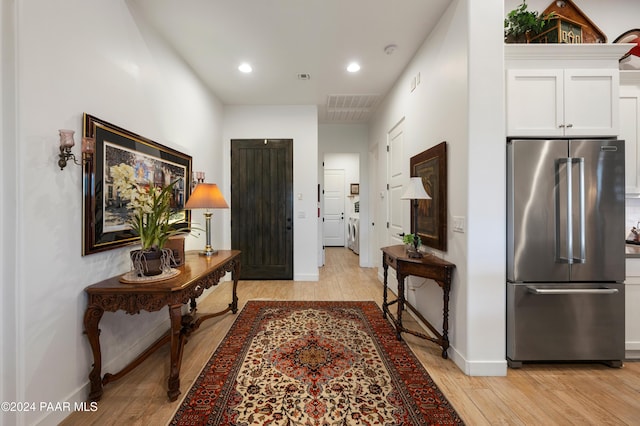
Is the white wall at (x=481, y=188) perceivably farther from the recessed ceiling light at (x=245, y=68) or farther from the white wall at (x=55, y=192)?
the white wall at (x=55, y=192)

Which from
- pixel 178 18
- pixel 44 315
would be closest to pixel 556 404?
pixel 44 315

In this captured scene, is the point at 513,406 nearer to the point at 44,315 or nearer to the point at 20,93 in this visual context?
the point at 44,315

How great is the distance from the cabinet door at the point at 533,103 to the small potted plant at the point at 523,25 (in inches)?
14.9

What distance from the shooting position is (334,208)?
8.11 meters

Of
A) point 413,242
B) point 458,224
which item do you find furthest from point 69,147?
point 458,224

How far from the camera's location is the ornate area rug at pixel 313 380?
Answer: 1512 mm

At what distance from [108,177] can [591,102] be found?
366 cm

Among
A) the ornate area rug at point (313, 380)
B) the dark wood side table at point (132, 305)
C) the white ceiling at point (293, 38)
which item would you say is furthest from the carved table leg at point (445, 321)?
the white ceiling at point (293, 38)

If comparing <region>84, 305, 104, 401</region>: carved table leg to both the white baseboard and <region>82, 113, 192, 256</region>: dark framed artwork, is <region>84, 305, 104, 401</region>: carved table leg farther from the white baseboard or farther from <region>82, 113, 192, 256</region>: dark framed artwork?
the white baseboard

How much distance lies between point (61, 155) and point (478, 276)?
2817mm

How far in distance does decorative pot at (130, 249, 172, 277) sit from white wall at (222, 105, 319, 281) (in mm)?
2484

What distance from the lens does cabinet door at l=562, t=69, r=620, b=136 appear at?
1950 mm

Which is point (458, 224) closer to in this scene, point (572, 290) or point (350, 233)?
point (572, 290)

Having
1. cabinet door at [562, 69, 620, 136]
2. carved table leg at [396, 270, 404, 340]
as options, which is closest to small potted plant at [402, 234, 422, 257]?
carved table leg at [396, 270, 404, 340]
